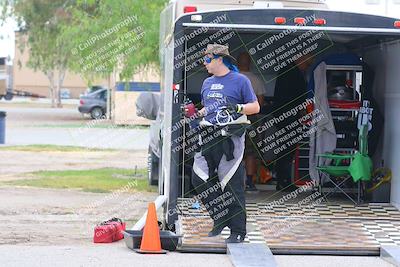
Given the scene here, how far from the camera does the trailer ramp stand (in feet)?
33.1

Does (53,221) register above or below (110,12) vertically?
below

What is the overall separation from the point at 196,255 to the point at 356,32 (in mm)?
3148

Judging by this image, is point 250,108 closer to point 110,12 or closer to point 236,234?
point 236,234

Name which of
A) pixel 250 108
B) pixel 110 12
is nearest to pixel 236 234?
pixel 250 108

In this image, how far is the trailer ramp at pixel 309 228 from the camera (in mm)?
10102

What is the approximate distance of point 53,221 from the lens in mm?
12938

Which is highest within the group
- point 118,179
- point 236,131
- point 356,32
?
point 356,32

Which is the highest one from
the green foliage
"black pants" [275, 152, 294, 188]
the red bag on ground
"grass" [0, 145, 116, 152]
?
the green foliage

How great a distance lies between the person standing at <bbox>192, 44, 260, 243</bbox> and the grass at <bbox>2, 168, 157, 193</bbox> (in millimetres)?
6589

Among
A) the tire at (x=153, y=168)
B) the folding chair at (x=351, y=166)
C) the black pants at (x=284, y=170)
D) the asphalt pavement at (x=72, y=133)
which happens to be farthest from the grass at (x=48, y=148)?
the folding chair at (x=351, y=166)

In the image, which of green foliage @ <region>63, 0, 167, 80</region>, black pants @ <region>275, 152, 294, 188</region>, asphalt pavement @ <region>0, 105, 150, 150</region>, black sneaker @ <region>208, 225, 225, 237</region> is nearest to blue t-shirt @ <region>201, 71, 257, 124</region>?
black sneaker @ <region>208, 225, 225, 237</region>

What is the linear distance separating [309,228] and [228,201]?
1517 millimetres

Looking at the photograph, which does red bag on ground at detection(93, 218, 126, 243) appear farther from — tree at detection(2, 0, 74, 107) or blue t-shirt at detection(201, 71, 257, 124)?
tree at detection(2, 0, 74, 107)

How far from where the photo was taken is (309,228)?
36.8ft
